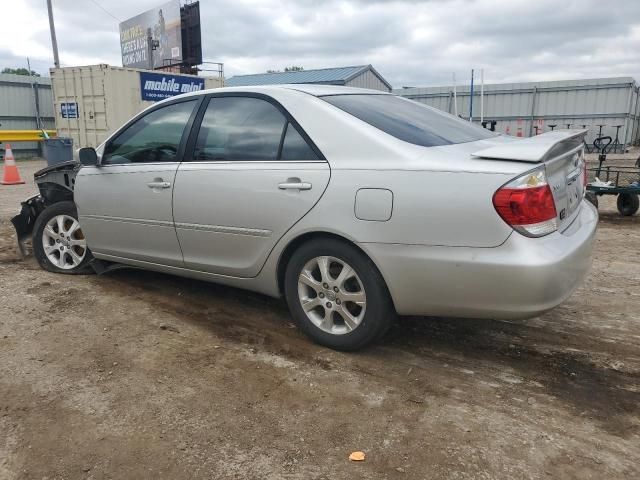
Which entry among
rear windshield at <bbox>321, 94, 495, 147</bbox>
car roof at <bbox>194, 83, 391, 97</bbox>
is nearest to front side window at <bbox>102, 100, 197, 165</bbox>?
car roof at <bbox>194, 83, 391, 97</bbox>

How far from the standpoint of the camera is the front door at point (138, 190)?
12.5 feet

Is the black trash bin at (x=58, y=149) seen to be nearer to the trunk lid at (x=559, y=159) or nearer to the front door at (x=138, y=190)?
the front door at (x=138, y=190)

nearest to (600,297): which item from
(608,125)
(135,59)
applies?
(608,125)

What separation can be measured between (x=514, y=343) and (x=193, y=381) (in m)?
2.00

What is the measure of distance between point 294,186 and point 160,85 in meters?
13.4

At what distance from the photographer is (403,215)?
277 cm

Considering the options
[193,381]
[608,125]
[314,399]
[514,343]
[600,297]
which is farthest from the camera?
[608,125]

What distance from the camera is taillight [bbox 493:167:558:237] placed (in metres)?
2.54

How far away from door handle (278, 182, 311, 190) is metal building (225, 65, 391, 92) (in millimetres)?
21242

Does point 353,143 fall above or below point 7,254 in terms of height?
above

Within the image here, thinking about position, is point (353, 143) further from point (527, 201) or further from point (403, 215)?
point (527, 201)

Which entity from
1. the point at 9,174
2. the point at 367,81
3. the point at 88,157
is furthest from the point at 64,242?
the point at 367,81

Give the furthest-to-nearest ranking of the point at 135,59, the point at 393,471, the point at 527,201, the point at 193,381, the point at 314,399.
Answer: the point at 135,59, the point at 193,381, the point at 314,399, the point at 527,201, the point at 393,471

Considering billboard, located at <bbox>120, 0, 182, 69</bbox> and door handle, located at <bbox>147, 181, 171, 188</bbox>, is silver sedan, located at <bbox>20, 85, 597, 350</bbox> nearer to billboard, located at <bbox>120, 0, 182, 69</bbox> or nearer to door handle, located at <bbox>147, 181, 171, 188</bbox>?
door handle, located at <bbox>147, 181, 171, 188</bbox>
